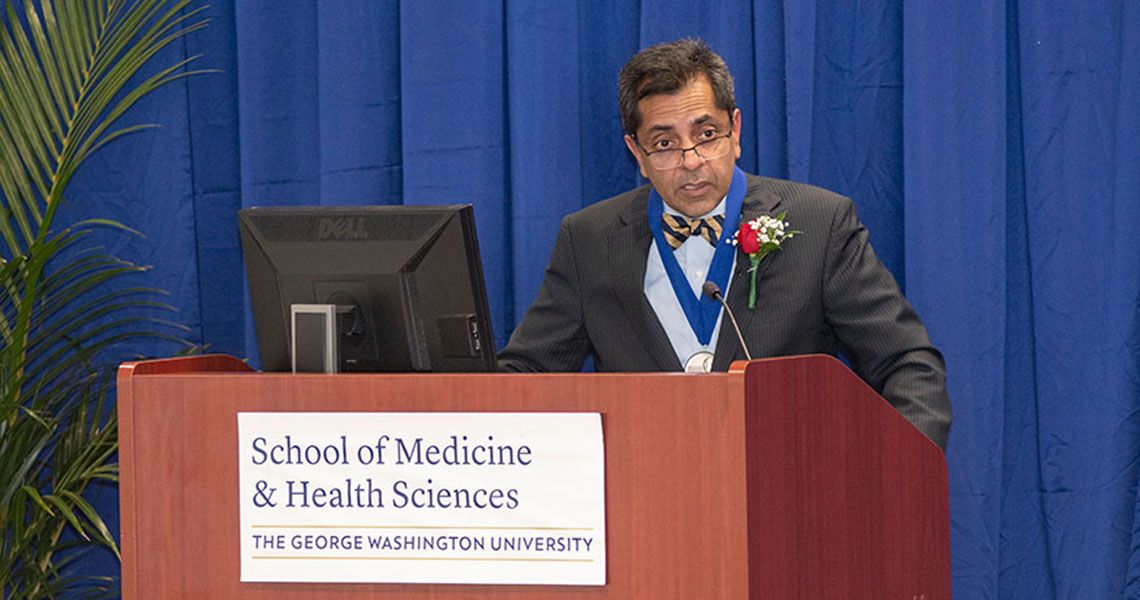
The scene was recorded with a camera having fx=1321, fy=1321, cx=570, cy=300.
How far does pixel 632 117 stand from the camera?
112 inches

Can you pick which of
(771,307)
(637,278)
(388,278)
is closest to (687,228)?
(637,278)

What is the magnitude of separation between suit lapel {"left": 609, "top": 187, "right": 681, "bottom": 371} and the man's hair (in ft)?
0.69

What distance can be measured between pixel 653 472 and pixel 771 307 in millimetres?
1058

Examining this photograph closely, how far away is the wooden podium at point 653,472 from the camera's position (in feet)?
5.69

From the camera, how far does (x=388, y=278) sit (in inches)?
84.0

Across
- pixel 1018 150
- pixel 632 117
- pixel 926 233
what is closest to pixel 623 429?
pixel 632 117

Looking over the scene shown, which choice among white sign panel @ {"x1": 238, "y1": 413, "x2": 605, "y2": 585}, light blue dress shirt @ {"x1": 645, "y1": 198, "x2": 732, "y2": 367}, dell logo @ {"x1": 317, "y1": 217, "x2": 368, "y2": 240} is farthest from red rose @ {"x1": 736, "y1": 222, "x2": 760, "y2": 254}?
white sign panel @ {"x1": 238, "y1": 413, "x2": 605, "y2": 585}

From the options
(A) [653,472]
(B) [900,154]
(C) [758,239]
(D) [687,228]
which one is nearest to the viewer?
(A) [653,472]

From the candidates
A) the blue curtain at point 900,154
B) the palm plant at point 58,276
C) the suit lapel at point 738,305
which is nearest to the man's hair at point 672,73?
the suit lapel at point 738,305

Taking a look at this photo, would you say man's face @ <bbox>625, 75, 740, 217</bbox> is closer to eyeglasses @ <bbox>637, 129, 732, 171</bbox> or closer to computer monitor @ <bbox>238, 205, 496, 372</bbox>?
eyeglasses @ <bbox>637, 129, 732, 171</bbox>

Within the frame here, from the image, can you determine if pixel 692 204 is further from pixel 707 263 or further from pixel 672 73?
pixel 672 73

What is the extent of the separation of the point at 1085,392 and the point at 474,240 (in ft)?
5.53

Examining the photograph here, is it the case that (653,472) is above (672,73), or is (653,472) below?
below

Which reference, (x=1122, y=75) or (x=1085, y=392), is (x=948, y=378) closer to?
(x=1085, y=392)
